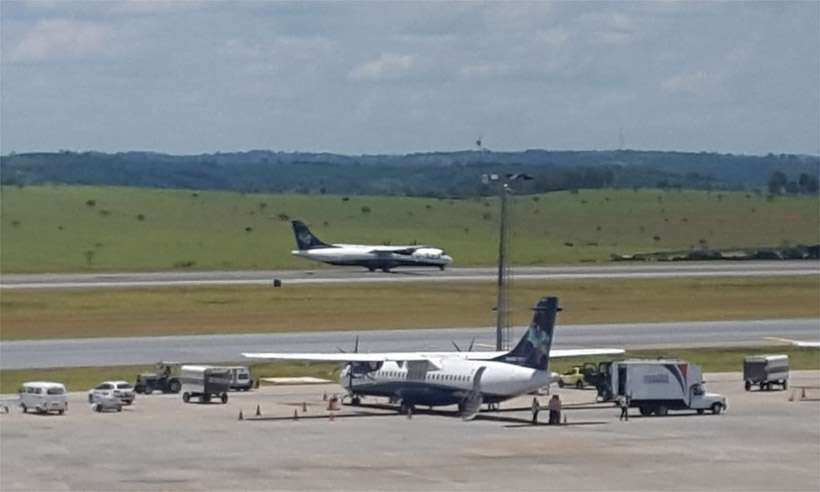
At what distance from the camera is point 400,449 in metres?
72.3

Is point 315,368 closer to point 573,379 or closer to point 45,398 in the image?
point 573,379

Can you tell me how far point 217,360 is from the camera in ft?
349

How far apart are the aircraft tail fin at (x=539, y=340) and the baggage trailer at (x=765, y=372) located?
18.7 meters

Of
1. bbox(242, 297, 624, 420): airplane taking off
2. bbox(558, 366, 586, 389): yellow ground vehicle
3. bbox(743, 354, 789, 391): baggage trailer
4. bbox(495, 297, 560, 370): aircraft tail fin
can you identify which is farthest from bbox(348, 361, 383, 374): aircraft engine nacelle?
bbox(743, 354, 789, 391): baggage trailer

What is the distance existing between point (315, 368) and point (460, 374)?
25190 mm

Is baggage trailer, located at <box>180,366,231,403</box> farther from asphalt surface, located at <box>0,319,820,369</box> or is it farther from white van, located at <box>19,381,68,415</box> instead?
asphalt surface, located at <box>0,319,820,369</box>

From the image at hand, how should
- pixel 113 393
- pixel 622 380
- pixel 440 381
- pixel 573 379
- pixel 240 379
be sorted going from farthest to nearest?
1. pixel 573 379
2. pixel 240 379
3. pixel 113 393
4. pixel 622 380
5. pixel 440 381

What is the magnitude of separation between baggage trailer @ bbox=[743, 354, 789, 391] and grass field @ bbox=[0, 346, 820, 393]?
8.15 m

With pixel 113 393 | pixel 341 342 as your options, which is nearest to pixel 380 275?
pixel 341 342

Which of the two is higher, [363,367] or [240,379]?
[363,367]

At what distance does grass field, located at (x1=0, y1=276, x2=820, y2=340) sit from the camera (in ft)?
418

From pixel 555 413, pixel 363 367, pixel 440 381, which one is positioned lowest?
pixel 555 413

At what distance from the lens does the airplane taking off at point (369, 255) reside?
18412cm

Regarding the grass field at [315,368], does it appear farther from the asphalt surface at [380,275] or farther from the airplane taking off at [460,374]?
the asphalt surface at [380,275]
